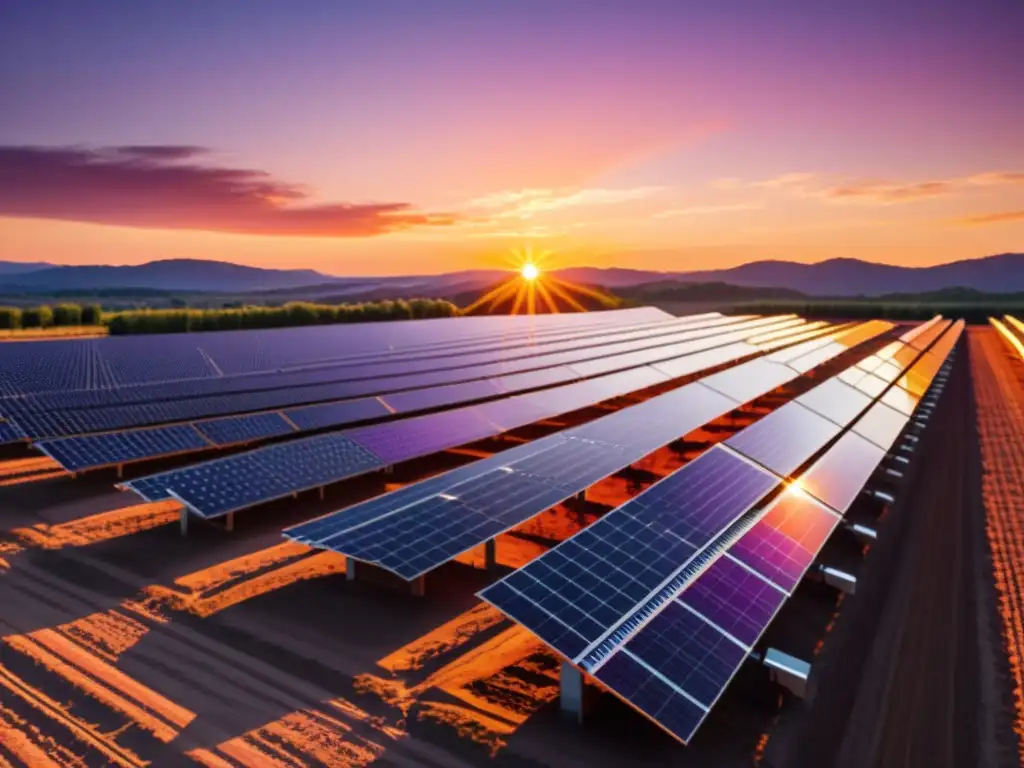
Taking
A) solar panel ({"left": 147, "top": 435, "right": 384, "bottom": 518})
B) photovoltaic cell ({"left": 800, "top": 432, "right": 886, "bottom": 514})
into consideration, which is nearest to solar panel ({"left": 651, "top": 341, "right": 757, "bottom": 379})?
photovoltaic cell ({"left": 800, "top": 432, "right": 886, "bottom": 514})

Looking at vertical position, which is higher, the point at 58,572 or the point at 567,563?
the point at 567,563

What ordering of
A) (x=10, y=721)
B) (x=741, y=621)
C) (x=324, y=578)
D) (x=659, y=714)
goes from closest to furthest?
(x=659, y=714) → (x=10, y=721) → (x=741, y=621) → (x=324, y=578)

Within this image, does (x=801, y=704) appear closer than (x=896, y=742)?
No

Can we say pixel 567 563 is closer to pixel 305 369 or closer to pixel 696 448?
pixel 696 448

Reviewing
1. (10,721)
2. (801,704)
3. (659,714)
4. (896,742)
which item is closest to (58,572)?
(10,721)

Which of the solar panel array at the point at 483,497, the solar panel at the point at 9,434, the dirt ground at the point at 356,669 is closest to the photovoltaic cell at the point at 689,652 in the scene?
the dirt ground at the point at 356,669

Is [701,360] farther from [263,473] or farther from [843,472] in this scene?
[263,473]

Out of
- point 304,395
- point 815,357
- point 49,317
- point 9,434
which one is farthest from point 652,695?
point 49,317
